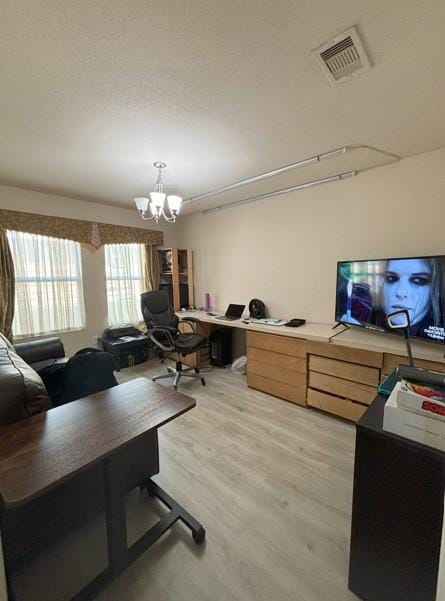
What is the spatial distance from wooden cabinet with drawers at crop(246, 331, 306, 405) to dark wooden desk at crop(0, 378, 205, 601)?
1561mm

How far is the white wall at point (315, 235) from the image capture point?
2.28 meters

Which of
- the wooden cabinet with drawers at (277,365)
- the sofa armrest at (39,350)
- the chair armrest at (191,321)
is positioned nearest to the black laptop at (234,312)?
the chair armrest at (191,321)

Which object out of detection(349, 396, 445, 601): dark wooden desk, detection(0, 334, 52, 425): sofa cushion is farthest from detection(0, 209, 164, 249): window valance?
detection(349, 396, 445, 601): dark wooden desk

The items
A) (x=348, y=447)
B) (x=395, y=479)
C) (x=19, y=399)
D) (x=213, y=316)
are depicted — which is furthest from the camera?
(x=213, y=316)

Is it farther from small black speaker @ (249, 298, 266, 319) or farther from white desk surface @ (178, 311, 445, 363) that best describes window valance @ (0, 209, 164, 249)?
white desk surface @ (178, 311, 445, 363)

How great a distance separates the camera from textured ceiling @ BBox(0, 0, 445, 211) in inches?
40.6

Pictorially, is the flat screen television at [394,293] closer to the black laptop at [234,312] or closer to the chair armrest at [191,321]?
the black laptop at [234,312]

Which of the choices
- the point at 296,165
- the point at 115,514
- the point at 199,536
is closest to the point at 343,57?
the point at 296,165

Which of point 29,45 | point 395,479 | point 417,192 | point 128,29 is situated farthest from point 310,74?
point 395,479

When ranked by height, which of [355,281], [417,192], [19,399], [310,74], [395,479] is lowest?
[395,479]

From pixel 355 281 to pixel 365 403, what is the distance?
107 cm

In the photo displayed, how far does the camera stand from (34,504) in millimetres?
1092

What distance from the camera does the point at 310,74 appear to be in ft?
4.35

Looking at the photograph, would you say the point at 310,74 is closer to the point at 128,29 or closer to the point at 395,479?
the point at 128,29
